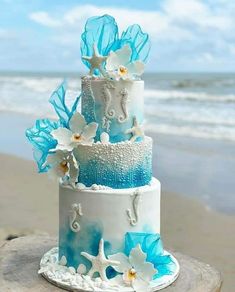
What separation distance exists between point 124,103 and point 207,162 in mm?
6039

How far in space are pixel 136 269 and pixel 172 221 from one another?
11.1 ft

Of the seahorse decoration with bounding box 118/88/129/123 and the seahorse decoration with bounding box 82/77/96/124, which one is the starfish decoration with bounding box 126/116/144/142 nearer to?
the seahorse decoration with bounding box 118/88/129/123

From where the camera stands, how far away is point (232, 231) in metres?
5.93

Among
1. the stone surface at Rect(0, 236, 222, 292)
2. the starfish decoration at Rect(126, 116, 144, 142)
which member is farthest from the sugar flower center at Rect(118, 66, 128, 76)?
the stone surface at Rect(0, 236, 222, 292)

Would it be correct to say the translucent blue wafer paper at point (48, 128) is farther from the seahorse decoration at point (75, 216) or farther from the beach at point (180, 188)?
the seahorse decoration at point (75, 216)

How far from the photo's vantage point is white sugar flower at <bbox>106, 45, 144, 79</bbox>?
2799 millimetres

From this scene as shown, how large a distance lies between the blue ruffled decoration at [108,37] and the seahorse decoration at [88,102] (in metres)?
0.11

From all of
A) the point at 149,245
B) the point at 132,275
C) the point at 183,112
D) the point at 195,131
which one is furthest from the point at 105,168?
the point at 183,112

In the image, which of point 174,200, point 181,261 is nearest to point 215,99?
point 174,200

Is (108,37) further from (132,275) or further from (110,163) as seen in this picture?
(132,275)

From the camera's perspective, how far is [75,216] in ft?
9.35

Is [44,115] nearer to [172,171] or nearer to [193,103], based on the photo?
A: [193,103]

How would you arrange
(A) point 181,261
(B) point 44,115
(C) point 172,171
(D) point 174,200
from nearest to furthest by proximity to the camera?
(A) point 181,261 < (D) point 174,200 < (C) point 172,171 < (B) point 44,115

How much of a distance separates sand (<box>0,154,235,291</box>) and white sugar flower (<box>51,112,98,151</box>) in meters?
2.47
